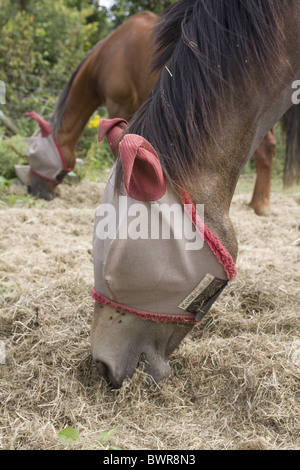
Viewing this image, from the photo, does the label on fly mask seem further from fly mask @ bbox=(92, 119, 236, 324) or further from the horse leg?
A: the horse leg

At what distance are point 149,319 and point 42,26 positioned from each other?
8.55 metres

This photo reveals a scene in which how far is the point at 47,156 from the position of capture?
475cm

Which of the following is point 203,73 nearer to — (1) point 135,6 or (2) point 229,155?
(2) point 229,155

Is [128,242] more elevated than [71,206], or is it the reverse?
[128,242]

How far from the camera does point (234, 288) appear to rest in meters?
2.36

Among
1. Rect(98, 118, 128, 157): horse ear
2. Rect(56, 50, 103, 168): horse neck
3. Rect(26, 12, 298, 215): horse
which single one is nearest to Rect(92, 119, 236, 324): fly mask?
Rect(98, 118, 128, 157): horse ear

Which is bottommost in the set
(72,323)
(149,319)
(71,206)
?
(71,206)

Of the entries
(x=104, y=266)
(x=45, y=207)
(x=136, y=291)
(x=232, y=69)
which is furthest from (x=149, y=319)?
(x=45, y=207)

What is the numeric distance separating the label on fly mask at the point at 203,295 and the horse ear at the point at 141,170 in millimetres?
298

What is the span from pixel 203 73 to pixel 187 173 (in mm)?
300

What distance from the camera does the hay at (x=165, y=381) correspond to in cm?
135

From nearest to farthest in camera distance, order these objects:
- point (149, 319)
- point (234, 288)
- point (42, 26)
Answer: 1. point (149, 319)
2. point (234, 288)
3. point (42, 26)

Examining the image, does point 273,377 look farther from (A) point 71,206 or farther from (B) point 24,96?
(B) point 24,96

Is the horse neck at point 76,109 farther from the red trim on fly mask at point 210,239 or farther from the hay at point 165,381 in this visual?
the red trim on fly mask at point 210,239
